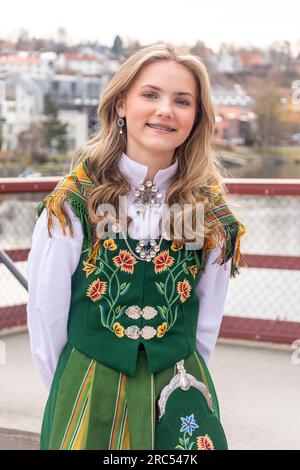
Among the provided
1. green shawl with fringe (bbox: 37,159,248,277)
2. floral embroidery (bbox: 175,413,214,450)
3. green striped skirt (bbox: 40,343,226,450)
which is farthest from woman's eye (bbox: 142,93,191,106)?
floral embroidery (bbox: 175,413,214,450)

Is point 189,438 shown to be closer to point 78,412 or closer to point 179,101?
point 78,412

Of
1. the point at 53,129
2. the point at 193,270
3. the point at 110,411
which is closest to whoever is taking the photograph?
the point at 110,411

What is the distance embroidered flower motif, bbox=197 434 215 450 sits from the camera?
1801 mm

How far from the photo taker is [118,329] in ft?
5.93

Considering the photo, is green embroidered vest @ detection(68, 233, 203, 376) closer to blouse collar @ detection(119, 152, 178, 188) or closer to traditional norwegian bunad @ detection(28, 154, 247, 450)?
traditional norwegian bunad @ detection(28, 154, 247, 450)

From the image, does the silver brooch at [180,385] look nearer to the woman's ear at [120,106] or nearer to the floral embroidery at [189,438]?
the floral embroidery at [189,438]

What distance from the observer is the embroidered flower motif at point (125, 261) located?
71.7 inches

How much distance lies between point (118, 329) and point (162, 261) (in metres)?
0.18

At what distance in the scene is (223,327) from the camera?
4785mm

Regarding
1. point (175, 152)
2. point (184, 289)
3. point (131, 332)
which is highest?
point (175, 152)

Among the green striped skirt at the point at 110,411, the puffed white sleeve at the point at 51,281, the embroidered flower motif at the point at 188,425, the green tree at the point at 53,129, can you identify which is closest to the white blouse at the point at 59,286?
the puffed white sleeve at the point at 51,281

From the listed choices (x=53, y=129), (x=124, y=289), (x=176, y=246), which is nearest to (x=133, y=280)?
(x=124, y=289)
